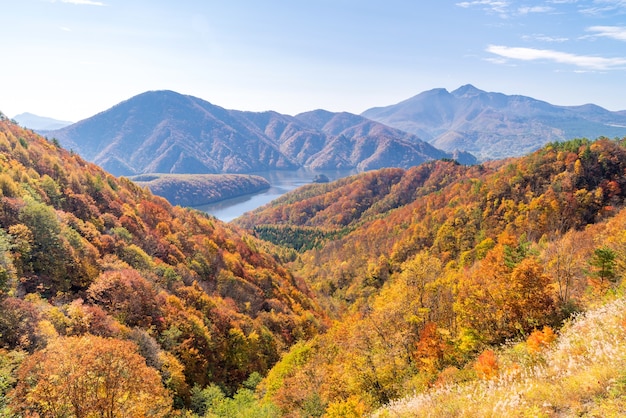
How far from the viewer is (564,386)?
11320 millimetres

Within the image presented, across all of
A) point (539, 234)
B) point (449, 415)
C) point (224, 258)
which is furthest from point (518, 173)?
point (449, 415)

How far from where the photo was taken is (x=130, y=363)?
20578 mm

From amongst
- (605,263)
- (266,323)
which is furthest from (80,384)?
(266,323)

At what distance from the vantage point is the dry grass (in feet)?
34.4

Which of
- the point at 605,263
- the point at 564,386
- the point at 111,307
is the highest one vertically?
the point at 605,263

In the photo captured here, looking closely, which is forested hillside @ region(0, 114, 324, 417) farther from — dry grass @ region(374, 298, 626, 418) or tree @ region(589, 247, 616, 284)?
tree @ region(589, 247, 616, 284)

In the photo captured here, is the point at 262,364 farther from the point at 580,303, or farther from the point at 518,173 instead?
the point at 518,173

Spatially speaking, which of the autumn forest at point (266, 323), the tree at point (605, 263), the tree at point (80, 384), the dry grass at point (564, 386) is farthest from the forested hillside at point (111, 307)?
the tree at point (605, 263)

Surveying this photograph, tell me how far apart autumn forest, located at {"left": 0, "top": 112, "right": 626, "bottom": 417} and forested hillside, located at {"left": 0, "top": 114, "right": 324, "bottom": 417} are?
0.53 ft

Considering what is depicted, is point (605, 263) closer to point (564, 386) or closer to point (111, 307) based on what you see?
point (564, 386)

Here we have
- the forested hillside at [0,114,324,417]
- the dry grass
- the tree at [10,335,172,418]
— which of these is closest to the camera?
the dry grass

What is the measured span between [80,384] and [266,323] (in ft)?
166

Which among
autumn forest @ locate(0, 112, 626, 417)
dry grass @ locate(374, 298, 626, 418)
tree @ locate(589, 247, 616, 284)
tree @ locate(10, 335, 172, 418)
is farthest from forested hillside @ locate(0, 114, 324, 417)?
tree @ locate(589, 247, 616, 284)

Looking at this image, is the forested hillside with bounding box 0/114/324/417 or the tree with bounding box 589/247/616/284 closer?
the forested hillside with bounding box 0/114/324/417
